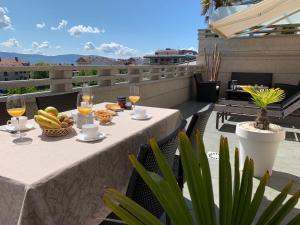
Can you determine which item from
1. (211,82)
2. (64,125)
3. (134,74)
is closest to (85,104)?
(64,125)

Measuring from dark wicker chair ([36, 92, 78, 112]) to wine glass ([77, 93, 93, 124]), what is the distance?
0.31 meters

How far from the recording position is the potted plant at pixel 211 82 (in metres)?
8.11

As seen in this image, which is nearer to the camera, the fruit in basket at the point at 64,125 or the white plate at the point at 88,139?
the white plate at the point at 88,139

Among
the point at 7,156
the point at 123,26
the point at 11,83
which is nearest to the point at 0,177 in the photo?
the point at 7,156

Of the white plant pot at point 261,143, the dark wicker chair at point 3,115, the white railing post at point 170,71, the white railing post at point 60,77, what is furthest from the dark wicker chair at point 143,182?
the white railing post at point 170,71

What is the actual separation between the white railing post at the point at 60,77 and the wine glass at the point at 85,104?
3.73 ft

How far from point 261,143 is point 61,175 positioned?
231cm

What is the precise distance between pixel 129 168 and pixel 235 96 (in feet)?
20.8

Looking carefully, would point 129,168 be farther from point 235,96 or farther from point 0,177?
point 235,96

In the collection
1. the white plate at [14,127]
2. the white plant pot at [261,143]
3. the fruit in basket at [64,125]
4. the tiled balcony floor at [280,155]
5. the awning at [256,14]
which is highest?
the awning at [256,14]

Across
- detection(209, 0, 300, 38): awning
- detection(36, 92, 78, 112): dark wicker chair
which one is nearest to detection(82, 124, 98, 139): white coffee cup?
detection(36, 92, 78, 112): dark wicker chair

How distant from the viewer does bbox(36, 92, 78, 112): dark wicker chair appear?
97.5 inches

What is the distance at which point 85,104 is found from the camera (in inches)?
87.1

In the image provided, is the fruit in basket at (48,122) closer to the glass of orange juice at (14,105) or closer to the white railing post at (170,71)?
the glass of orange juice at (14,105)
